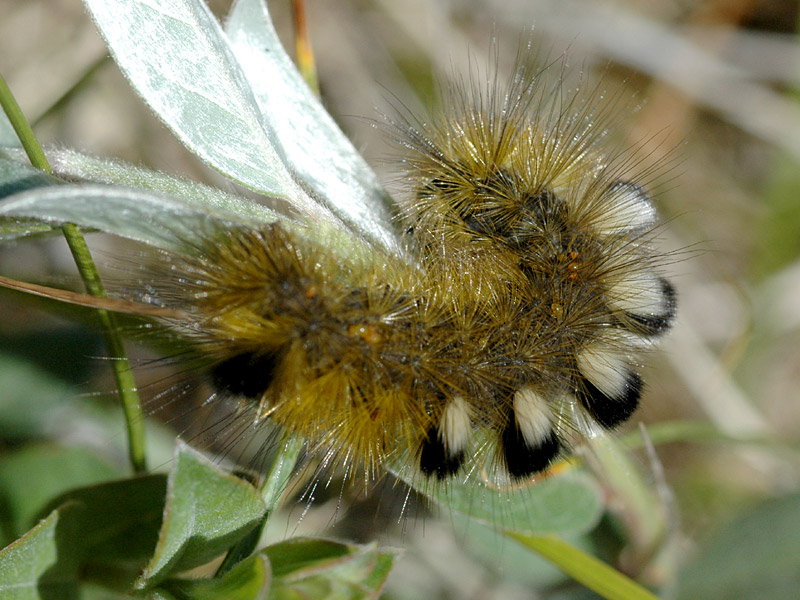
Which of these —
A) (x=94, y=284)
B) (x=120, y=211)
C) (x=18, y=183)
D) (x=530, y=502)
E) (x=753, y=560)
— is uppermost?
(x=120, y=211)

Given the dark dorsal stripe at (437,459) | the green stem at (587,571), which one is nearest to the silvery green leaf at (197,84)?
the dark dorsal stripe at (437,459)

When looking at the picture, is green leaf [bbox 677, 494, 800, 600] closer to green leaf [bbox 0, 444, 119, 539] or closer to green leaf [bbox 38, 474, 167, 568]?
green leaf [bbox 38, 474, 167, 568]

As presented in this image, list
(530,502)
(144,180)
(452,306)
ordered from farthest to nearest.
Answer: (530,502) < (452,306) < (144,180)

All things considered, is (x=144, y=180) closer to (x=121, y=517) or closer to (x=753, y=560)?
(x=121, y=517)

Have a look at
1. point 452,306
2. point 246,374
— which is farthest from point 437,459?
point 246,374

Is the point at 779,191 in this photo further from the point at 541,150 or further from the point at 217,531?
the point at 217,531
